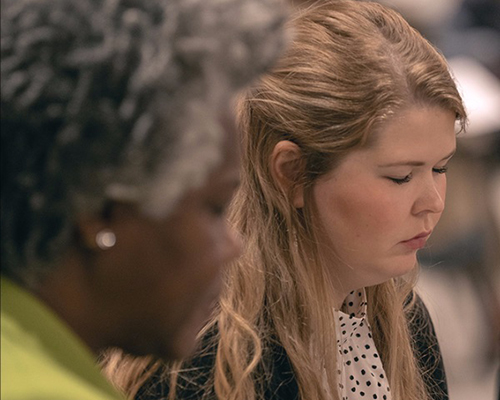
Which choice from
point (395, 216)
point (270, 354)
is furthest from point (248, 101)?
point (270, 354)

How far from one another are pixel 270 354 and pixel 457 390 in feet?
7.83

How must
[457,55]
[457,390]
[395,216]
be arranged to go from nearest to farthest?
1. [395,216]
2. [457,390]
3. [457,55]

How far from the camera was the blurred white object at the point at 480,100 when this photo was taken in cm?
418

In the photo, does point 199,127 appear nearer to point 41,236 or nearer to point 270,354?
point 41,236

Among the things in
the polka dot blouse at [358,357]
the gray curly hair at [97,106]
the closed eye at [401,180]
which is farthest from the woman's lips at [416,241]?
the gray curly hair at [97,106]

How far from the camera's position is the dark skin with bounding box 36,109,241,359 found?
0.80m

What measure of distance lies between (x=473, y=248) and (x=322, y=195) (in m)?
2.69

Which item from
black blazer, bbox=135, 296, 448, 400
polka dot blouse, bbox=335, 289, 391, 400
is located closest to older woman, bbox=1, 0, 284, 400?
black blazer, bbox=135, 296, 448, 400

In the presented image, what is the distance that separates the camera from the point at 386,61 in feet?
5.24

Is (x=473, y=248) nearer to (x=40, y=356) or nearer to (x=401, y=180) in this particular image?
(x=401, y=180)

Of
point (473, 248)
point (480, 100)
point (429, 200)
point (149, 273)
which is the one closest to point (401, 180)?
point (429, 200)

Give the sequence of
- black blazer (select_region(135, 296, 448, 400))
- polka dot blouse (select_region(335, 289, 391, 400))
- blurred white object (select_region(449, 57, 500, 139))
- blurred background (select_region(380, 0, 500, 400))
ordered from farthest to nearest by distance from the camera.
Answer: blurred white object (select_region(449, 57, 500, 139))
blurred background (select_region(380, 0, 500, 400))
polka dot blouse (select_region(335, 289, 391, 400))
black blazer (select_region(135, 296, 448, 400))

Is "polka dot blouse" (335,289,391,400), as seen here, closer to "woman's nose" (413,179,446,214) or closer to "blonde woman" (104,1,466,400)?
"blonde woman" (104,1,466,400)

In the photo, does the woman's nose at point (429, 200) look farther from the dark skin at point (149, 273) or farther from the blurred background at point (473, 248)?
the blurred background at point (473, 248)
